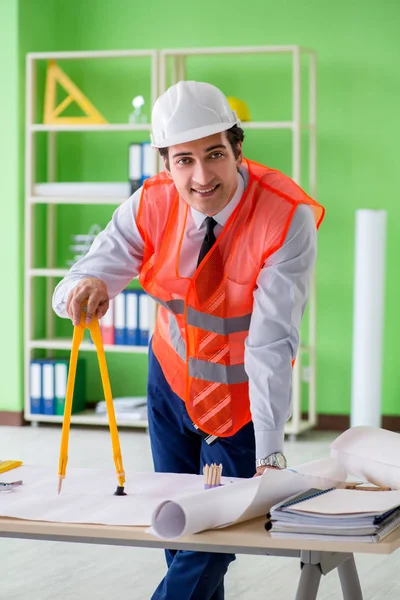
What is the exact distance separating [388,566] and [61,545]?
117 centimetres

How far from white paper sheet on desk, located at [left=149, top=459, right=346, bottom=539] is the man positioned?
256mm

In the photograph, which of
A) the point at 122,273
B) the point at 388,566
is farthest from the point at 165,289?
the point at 388,566

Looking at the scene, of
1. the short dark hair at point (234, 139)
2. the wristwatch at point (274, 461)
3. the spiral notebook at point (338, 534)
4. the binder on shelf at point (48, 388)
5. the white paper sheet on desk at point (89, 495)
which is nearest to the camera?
the spiral notebook at point (338, 534)

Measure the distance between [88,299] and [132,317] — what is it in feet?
12.0

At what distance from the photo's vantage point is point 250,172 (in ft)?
7.86

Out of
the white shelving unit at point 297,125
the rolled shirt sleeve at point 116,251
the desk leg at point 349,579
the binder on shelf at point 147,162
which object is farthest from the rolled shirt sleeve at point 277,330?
the binder on shelf at point 147,162

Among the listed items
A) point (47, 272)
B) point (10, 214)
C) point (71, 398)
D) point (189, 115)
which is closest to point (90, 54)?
point (10, 214)

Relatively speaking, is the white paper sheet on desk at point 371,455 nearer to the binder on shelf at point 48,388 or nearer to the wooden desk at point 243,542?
the wooden desk at point 243,542

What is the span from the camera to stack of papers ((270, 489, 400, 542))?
1.66 meters

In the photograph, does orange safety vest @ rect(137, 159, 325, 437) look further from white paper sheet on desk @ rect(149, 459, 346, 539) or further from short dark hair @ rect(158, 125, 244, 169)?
white paper sheet on desk @ rect(149, 459, 346, 539)

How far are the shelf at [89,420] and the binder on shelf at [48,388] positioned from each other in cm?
5

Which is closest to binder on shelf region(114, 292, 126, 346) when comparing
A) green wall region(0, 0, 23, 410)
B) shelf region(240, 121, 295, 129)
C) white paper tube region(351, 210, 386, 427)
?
green wall region(0, 0, 23, 410)

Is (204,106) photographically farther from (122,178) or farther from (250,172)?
(122,178)

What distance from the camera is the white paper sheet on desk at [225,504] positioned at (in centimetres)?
167
